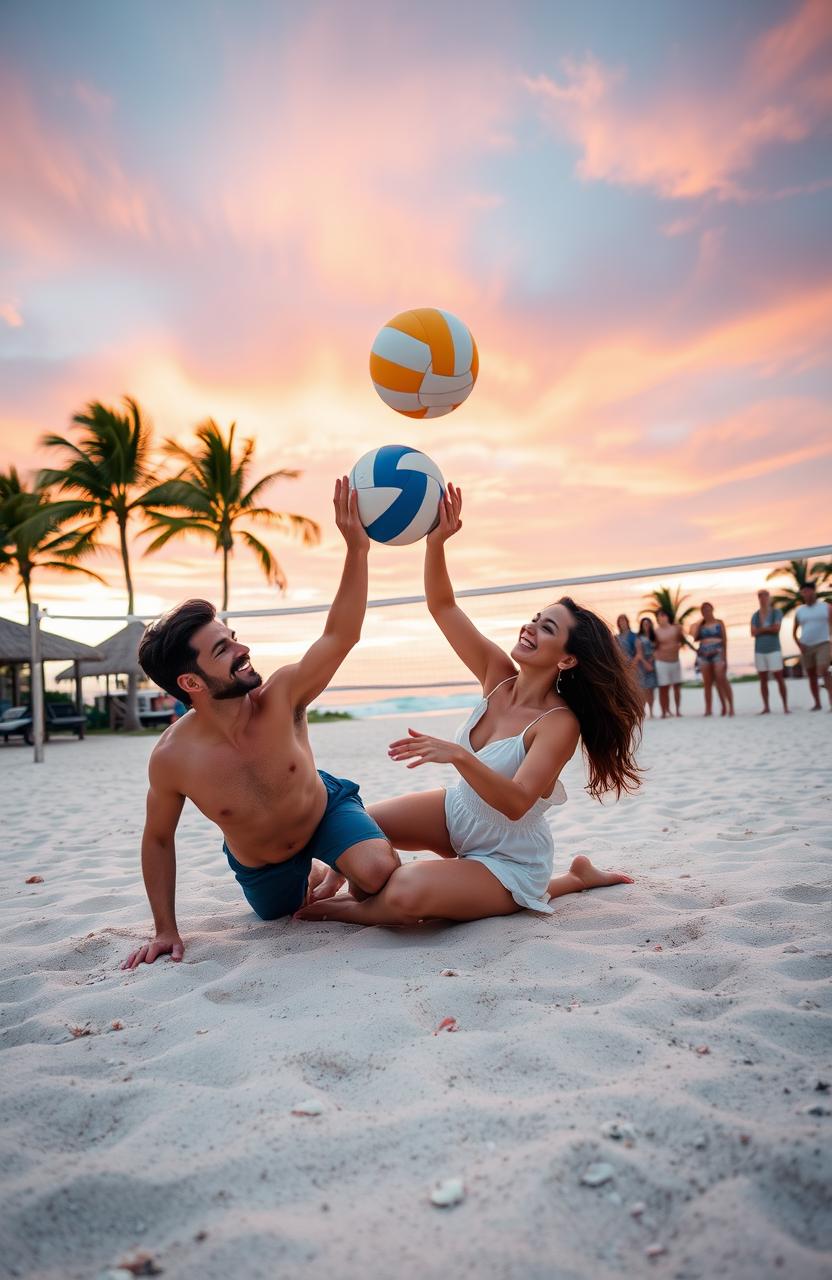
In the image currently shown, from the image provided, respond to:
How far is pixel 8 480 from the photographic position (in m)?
22.3

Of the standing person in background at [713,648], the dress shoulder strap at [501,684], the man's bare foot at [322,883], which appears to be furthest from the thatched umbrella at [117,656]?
the dress shoulder strap at [501,684]

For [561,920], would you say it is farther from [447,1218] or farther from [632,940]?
[447,1218]

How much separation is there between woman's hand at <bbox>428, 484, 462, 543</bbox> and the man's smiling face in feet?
2.93

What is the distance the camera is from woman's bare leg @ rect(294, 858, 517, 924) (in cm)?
236

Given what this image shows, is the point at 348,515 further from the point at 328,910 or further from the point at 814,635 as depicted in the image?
the point at 814,635

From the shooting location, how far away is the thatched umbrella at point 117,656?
64.7 feet

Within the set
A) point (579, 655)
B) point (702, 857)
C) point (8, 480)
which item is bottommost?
point (702, 857)

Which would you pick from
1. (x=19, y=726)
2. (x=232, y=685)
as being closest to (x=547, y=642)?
(x=232, y=685)

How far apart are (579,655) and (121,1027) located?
69.6 inches

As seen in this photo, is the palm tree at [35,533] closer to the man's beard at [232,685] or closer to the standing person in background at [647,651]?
the standing person in background at [647,651]

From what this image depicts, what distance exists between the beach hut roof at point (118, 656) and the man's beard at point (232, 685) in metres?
18.3

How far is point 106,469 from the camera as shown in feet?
59.2

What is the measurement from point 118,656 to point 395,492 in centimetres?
1960

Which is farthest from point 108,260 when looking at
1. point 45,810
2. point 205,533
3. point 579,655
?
point 205,533
